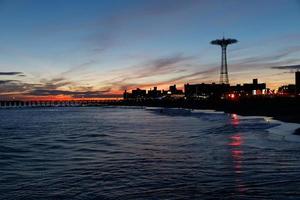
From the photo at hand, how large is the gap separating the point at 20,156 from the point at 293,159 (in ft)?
43.2

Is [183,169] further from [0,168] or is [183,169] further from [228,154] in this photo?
[0,168]

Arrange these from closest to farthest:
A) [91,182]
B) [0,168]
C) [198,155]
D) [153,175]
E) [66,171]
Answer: [91,182], [153,175], [66,171], [0,168], [198,155]

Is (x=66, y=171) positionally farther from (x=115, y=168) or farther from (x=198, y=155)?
(x=198, y=155)

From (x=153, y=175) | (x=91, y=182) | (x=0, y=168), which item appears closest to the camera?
(x=91, y=182)

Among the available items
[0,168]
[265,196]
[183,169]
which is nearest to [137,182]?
[183,169]

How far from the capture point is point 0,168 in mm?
16922

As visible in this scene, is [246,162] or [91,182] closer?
[91,182]

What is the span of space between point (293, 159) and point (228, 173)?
426 cm

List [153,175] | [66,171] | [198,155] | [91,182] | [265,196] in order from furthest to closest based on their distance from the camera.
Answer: [198,155] < [66,171] < [153,175] < [91,182] < [265,196]

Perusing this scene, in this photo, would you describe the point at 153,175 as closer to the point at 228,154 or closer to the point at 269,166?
the point at 269,166

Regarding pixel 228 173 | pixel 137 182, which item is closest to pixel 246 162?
pixel 228 173

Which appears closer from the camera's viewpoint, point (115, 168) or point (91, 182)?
point (91, 182)

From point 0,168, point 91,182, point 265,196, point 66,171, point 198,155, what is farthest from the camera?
point 198,155

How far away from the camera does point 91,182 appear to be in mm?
13438
